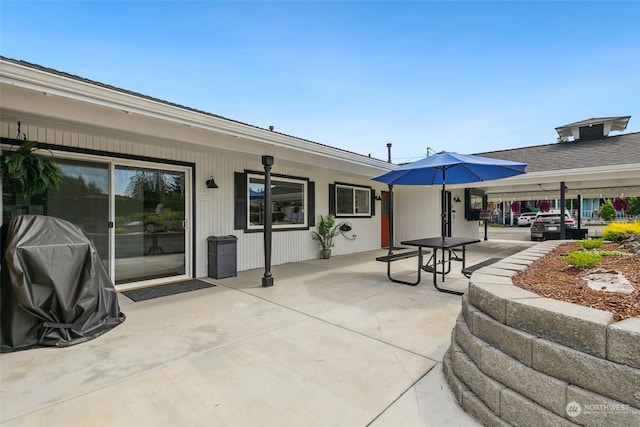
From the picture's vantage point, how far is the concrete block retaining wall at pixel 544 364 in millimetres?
1320

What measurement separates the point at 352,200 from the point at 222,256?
15.7 feet

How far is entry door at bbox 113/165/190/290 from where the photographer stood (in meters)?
4.79

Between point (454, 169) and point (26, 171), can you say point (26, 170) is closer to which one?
point (26, 171)

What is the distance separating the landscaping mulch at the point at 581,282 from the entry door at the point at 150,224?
5.13 m

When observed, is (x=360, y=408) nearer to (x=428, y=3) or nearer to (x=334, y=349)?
(x=334, y=349)

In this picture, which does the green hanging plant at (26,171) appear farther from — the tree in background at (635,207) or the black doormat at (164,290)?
the tree in background at (635,207)

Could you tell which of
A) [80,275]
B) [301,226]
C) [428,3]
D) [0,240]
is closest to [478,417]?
[80,275]

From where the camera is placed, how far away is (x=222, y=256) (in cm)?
562

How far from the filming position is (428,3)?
6.38 meters

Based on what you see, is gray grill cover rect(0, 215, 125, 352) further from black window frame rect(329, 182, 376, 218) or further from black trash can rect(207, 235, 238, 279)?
black window frame rect(329, 182, 376, 218)

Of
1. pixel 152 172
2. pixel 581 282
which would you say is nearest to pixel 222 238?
pixel 152 172

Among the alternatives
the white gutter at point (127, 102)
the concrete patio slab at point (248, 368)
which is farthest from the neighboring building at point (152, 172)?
the concrete patio slab at point (248, 368)

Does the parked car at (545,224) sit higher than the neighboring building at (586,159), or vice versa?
the neighboring building at (586,159)

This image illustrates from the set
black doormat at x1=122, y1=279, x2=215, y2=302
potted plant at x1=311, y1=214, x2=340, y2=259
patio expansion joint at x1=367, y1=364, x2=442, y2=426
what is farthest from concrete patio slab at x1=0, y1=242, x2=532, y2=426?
potted plant at x1=311, y1=214, x2=340, y2=259
